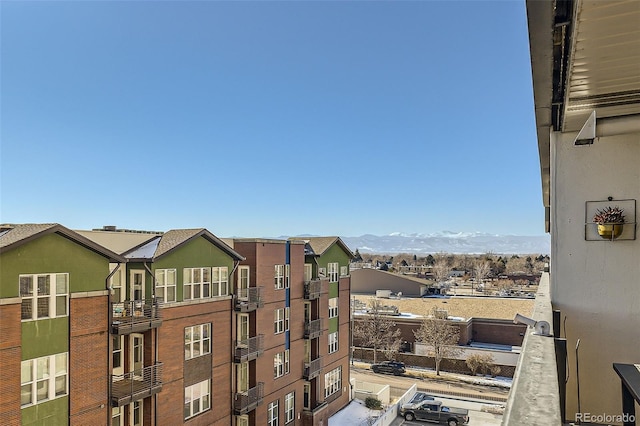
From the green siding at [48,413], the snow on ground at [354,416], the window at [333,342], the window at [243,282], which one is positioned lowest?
the snow on ground at [354,416]

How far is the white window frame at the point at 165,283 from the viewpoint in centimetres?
1230

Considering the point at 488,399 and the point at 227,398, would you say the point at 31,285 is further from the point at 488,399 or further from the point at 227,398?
the point at 488,399

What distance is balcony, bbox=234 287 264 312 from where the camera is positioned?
15.1 metres

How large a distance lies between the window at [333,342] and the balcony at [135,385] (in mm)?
11207

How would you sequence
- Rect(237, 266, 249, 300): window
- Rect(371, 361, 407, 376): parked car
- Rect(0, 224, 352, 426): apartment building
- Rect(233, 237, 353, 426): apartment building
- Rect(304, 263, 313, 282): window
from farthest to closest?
Rect(371, 361, 407, 376): parked car
Rect(304, 263, 313, 282): window
Rect(233, 237, 353, 426): apartment building
Rect(237, 266, 249, 300): window
Rect(0, 224, 352, 426): apartment building

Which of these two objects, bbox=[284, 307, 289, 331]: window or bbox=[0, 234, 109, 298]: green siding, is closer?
bbox=[0, 234, 109, 298]: green siding

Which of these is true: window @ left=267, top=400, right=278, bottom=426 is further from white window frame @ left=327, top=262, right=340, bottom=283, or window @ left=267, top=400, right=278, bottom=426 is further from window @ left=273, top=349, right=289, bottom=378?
white window frame @ left=327, top=262, right=340, bottom=283

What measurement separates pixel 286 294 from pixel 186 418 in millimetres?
6558

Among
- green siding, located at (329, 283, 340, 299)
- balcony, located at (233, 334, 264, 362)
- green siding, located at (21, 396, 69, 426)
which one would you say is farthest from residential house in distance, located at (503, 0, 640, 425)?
green siding, located at (329, 283, 340, 299)

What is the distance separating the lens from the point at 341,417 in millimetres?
21375

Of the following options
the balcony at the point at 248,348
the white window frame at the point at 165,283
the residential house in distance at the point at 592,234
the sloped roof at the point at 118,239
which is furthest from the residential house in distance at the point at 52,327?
the residential house in distance at the point at 592,234

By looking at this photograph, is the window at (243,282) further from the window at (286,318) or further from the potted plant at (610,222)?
the potted plant at (610,222)

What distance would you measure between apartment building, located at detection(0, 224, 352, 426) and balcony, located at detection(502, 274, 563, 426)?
32.2 ft

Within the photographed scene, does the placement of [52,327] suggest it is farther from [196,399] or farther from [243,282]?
[243,282]
